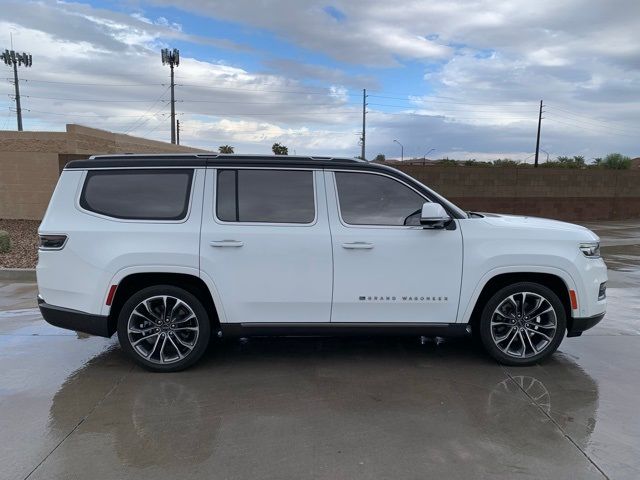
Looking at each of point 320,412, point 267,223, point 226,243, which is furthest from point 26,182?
point 320,412

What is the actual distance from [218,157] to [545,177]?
17.1 metres

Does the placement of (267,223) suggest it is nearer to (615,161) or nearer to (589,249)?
(589,249)

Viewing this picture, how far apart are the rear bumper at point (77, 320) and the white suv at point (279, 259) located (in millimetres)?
18

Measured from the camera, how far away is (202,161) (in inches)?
182

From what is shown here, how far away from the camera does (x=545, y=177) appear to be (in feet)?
61.8

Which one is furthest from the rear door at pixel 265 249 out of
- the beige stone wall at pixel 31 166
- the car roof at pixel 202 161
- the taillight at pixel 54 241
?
the beige stone wall at pixel 31 166

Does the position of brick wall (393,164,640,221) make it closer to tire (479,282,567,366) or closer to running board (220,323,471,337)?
tire (479,282,567,366)

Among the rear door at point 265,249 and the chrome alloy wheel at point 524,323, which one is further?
the chrome alloy wheel at point 524,323

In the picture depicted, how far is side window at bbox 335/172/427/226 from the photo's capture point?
458cm

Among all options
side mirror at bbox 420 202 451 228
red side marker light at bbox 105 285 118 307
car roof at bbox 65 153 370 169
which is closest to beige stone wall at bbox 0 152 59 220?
car roof at bbox 65 153 370 169

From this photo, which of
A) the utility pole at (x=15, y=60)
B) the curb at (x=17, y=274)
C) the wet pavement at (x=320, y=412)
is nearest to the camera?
the wet pavement at (x=320, y=412)

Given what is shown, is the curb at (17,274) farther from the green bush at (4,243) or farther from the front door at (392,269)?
the front door at (392,269)

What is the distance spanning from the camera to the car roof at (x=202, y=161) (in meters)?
4.61

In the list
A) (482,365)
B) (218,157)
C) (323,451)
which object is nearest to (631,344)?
(482,365)
